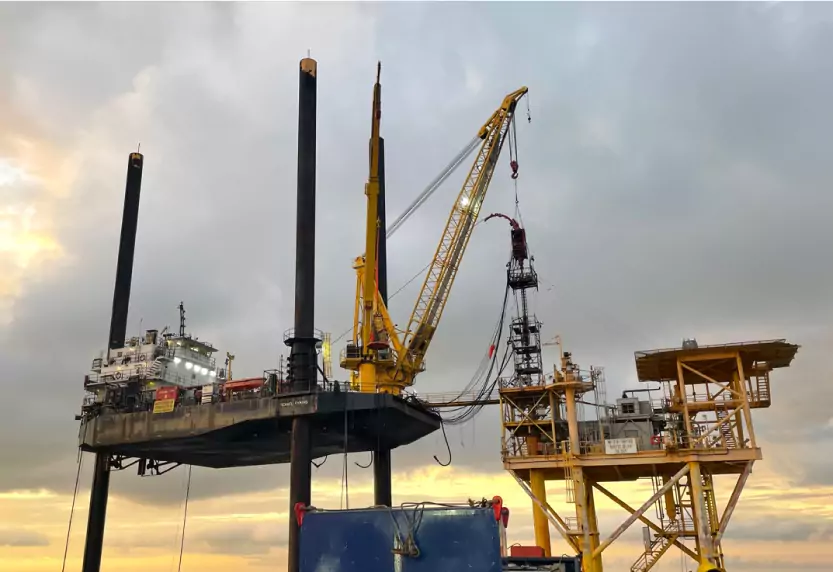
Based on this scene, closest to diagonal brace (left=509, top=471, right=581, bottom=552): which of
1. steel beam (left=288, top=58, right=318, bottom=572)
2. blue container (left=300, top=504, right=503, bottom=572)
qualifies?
steel beam (left=288, top=58, right=318, bottom=572)

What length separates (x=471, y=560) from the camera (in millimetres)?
13406

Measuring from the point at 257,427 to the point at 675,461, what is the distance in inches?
1004

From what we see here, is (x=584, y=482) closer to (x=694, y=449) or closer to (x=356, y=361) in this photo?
(x=694, y=449)

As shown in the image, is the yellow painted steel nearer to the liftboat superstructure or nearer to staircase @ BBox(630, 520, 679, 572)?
staircase @ BBox(630, 520, 679, 572)

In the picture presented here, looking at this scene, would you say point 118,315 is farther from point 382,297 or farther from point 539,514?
point 539,514

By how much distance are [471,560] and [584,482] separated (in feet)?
88.3

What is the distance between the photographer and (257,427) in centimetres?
4038

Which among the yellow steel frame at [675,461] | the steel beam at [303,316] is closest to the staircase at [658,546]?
the yellow steel frame at [675,461]

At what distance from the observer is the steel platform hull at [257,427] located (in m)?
38.0

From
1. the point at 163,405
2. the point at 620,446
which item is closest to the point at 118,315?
the point at 163,405

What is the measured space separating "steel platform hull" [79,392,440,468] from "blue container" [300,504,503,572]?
20.2m

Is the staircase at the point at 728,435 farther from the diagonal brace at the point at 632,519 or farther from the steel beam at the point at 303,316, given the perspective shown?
the steel beam at the point at 303,316

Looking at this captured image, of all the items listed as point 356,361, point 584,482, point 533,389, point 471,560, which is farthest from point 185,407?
point 471,560

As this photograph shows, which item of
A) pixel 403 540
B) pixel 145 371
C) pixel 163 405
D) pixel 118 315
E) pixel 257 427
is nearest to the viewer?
pixel 403 540
